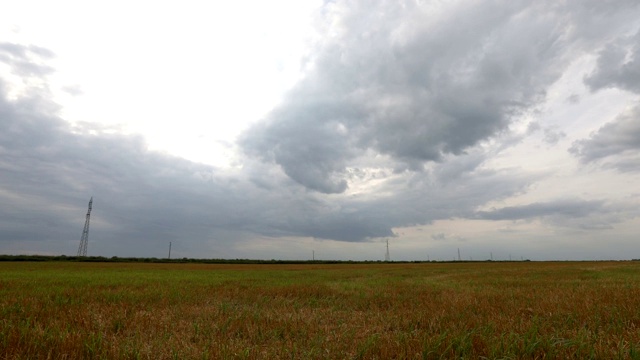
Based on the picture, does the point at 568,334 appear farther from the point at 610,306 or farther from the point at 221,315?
the point at 221,315

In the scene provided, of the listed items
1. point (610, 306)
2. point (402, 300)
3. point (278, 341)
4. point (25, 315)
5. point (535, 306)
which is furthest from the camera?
A: point (402, 300)

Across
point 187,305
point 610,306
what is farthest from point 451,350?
point 187,305

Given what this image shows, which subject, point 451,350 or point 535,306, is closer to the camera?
point 451,350

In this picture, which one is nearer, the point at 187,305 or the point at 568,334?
the point at 568,334

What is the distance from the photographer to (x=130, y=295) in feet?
34.0

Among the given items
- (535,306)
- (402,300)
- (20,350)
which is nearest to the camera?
(20,350)

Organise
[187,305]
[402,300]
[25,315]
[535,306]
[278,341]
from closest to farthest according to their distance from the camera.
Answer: [278,341], [25,315], [535,306], [187,305], [402,300]

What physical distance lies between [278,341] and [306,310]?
10.9 ft

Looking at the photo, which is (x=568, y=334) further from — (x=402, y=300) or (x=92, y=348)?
(x=92, y=348)

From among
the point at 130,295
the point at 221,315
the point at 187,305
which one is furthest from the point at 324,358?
the point at 130,295

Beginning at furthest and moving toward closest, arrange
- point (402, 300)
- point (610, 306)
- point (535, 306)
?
point (402, 300) → point (535, 306) → point (610, 306)

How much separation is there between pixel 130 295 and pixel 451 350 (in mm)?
9359

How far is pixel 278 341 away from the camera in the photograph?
5301 millimetres

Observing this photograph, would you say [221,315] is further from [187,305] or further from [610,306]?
[610,306]
